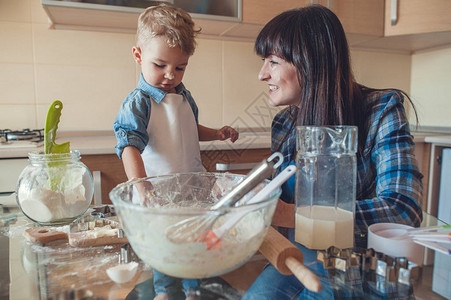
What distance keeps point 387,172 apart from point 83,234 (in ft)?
2.28

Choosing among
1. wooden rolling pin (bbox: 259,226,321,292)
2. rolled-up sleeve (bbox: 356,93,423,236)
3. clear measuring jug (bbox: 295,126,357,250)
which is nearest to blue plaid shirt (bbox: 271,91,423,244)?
rolled-up sleeve (bbox: 356,93,423,236)

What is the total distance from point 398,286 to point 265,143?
1.35 metres

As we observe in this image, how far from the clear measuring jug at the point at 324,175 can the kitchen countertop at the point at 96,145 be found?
3.52 feet

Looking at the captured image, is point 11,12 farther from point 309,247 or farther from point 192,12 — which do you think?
point 309,247

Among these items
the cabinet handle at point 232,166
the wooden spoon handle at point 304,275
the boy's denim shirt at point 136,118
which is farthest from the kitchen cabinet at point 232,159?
the wooden spoon handle at point 304,275

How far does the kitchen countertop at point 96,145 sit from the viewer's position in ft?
4.66

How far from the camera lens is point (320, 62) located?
96 cm

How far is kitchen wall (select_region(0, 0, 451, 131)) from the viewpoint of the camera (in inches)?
71.7

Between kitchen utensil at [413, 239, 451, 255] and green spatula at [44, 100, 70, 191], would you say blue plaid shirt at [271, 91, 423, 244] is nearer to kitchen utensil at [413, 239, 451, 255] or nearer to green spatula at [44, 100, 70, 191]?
kitchen utensil at [413, 239, 451, 255]

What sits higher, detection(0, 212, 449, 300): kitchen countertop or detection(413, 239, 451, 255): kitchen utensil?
detection(413, 239, 451, 255): kitchen utensil

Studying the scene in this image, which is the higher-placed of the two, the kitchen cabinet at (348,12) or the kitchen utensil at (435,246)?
the kitchen cabinet at (348,12)

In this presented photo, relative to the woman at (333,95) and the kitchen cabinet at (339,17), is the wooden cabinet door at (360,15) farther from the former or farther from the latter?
the woman at (333,95)

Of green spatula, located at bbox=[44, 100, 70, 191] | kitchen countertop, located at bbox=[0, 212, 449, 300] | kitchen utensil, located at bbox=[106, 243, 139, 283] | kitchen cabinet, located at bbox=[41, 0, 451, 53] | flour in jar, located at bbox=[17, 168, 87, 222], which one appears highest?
kitchen cabinet, located at bbox=[41, 0, 451, 53]

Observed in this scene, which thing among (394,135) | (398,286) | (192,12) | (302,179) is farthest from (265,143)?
(398,286)
